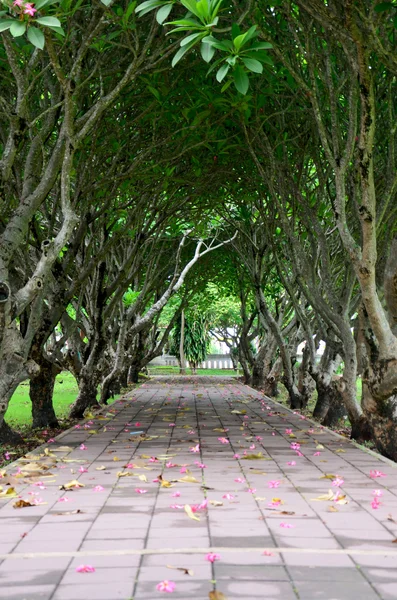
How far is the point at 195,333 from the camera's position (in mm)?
46375

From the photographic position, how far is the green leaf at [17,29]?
4555 mm

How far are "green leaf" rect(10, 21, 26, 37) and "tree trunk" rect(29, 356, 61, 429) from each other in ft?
24.9

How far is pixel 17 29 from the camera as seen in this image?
4.61 metres

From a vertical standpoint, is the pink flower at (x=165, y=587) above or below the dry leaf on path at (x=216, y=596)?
above

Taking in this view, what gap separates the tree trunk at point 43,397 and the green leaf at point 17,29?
7.59 meters

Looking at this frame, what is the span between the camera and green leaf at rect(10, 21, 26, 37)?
14.9 feet

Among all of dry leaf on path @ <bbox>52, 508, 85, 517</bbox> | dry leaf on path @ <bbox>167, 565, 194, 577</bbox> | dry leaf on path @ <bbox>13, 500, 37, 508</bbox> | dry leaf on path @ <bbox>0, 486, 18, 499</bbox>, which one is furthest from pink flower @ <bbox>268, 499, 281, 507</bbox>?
dry leaf on path @ <bbox>0, 486, 18, 499</bbox>

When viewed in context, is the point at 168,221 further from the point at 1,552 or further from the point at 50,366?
the point at 1,552

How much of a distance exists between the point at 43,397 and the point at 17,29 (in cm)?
807

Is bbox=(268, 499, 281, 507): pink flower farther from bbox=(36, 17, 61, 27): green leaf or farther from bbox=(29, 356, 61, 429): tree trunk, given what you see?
bbox=(29, 356, 61, 429): tree trunk

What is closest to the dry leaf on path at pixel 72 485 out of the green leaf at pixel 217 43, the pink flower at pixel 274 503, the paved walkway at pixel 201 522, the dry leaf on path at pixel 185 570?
the paved walkway at pixel 201 522

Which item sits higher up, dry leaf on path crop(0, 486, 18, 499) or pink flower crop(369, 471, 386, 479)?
dry leaf on path crop(0, 486, 18, 499)

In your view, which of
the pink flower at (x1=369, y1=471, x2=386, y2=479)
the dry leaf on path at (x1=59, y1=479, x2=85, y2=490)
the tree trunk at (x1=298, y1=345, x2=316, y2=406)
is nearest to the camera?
the dry leaf on path at (x1=59, y1=479, x2=85, y2=490)

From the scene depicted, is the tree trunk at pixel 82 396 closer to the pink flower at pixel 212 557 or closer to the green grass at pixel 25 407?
the green grass at pixel 25 407
